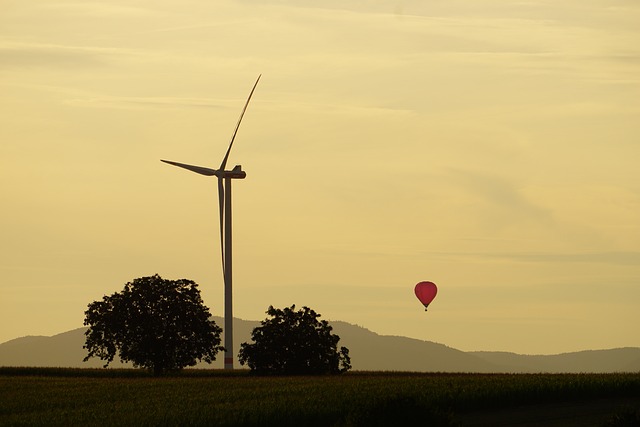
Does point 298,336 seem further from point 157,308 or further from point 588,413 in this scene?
point 588,413

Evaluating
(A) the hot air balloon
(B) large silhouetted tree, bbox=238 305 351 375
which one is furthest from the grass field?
(A) the hot air balloon

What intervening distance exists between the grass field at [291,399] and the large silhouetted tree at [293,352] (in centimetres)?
1473

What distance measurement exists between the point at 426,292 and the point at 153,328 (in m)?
31.4

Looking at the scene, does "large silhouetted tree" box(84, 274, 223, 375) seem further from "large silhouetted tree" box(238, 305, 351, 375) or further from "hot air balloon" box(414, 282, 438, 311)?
"hot air balloon" box(414, 282, 438, 311)

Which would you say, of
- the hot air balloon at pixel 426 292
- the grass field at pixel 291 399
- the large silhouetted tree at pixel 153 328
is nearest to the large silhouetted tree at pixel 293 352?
the large silhouetted tree at pixel 153 328

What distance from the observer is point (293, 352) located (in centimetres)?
11188

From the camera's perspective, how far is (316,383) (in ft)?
290

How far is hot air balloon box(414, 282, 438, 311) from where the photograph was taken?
134250 millimetres

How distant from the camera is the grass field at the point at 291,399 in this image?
68562 millimetres

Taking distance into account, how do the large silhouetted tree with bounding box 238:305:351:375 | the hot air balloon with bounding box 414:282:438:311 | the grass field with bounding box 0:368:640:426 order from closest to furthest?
1. the grass field with bounding box 0:368:640:426
2. the large silhouetted tree with bounding box 238:305:351:375
3. the hot air balloon with bounding box 414:282:438:311

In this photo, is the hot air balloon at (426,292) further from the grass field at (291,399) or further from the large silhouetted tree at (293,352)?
the grass field at (291,399)

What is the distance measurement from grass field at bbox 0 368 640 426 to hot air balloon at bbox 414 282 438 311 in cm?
4014

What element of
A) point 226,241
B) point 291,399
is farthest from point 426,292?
point 291,399

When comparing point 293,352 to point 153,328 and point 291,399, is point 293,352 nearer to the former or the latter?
point 153,328
